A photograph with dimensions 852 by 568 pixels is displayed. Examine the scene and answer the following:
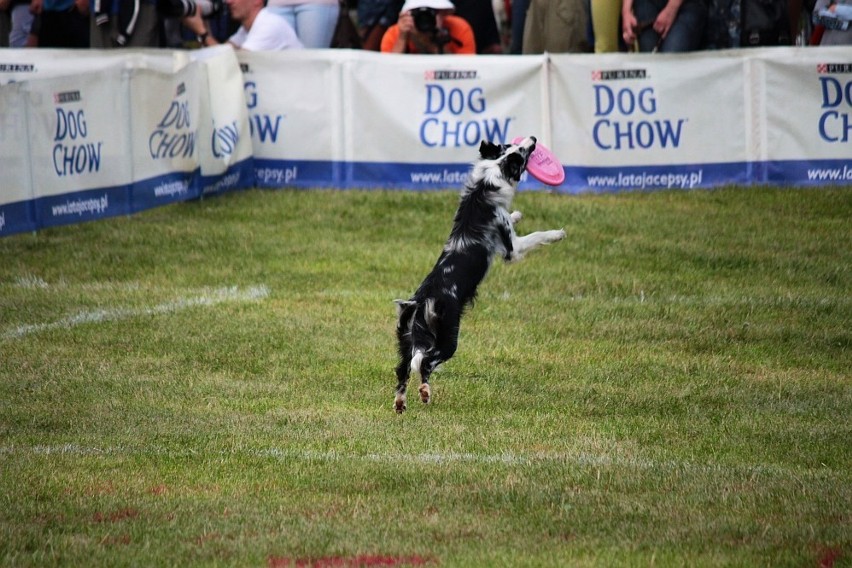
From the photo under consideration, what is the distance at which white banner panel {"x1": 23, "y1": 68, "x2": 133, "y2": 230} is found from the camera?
14.1m

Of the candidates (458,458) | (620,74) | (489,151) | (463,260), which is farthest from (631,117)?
(458,458)

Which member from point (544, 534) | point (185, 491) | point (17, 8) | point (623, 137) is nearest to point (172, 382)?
point (185, 491)

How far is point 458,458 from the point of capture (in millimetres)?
7676

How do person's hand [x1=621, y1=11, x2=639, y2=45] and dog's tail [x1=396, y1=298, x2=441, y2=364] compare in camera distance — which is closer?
dog's tail [x1=396, y1=298, x2=441, y2=364]

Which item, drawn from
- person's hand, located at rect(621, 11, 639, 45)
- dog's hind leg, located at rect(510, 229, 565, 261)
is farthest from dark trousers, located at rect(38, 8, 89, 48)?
dog's hind leg, located at rect(510, 229, 565, 261)

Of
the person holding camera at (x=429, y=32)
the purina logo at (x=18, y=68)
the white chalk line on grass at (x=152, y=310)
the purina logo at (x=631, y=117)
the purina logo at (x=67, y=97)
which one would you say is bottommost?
the white chalk line on grass at (x=152, y=310)

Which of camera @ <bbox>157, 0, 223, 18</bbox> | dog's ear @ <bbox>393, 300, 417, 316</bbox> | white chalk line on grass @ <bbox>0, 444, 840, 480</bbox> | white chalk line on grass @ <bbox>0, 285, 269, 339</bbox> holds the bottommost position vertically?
white chalk line on grass @ <bbox>0, 285, 269, 339</bbox>

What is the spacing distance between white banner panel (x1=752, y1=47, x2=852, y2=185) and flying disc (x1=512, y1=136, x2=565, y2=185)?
593 cm

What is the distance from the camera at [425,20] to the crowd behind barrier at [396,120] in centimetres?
66

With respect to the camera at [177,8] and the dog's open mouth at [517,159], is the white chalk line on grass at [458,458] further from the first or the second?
the camera at [177,8]

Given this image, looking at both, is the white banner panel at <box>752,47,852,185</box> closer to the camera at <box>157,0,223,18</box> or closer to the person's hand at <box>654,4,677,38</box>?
the person's hand at <box>654,4,677,38</box>

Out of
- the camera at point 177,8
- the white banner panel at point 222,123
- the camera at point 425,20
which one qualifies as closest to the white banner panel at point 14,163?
the white banner panel at point 222,123

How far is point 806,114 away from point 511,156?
7.02 m

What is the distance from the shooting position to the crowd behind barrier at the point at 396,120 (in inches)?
583
